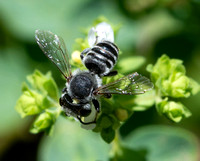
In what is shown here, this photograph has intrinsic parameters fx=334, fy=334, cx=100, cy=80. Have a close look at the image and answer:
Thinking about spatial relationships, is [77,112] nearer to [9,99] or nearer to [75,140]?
[75,140]

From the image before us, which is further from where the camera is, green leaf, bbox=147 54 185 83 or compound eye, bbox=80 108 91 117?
green leaf, bbox=147 54 185 83

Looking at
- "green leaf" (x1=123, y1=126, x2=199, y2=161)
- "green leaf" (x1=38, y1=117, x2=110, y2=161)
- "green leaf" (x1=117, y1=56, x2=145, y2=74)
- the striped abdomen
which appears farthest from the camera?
"green leaf" (x1=38, y1=117, x2=110, y2=161)

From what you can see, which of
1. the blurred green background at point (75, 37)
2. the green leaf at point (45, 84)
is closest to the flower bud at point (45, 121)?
the green leaf at point (45, 84)

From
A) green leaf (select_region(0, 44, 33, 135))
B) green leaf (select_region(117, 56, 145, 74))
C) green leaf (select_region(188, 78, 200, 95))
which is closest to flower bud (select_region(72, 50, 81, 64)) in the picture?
green leaf (select_region(117, 56, 145, 74))

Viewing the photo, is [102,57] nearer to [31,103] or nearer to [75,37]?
[31,103]

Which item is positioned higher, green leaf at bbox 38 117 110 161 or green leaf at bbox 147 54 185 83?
green leaf at bbox 147 54 185 83

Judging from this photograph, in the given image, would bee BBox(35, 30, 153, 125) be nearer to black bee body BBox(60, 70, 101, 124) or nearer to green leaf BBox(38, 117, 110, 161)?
black bee body BBox(60, 70, 101, 124)
